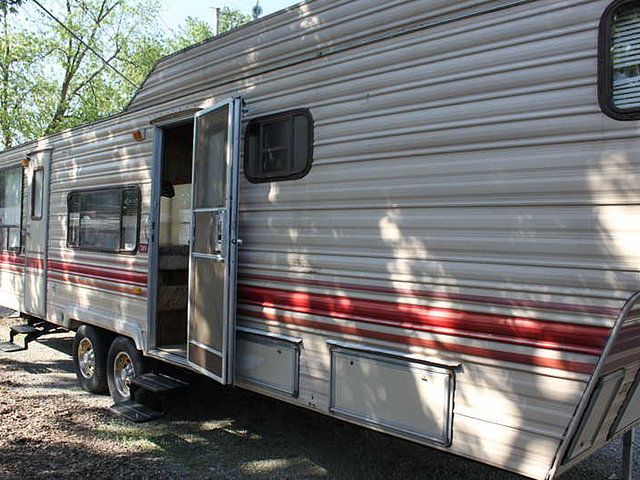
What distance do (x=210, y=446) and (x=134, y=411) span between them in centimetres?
84

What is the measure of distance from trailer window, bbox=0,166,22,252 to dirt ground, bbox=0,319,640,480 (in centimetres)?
250

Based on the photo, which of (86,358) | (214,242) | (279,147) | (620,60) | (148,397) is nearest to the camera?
(620,60)

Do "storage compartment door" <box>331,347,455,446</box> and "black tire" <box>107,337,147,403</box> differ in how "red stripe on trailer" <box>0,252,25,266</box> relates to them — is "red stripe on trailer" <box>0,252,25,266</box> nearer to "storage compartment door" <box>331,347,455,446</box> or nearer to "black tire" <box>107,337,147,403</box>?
"black tire" <box>107,337,147,403</box>

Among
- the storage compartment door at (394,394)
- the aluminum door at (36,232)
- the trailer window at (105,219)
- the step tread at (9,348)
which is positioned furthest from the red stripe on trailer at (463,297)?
the step tread at (9,348)

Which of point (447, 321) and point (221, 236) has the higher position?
point (221, 236)

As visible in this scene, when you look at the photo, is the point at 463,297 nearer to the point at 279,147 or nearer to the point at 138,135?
the point at 279,147

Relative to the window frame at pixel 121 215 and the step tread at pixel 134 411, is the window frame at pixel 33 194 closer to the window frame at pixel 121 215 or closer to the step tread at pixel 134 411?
the window frame at pixel 121 215

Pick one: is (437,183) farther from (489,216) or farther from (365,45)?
(365,45)

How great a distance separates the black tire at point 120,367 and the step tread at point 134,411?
276mm

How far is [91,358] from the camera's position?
19.1ft

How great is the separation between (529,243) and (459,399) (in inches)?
32.7

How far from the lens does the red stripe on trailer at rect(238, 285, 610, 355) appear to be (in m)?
2.32

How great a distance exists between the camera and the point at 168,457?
4.21 meters

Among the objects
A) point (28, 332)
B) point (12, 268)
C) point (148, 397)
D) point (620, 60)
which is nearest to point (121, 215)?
point (148, 397)
